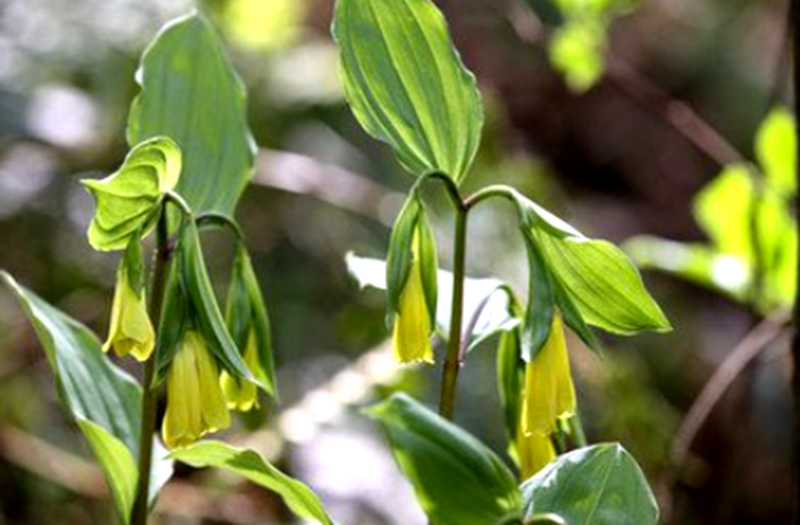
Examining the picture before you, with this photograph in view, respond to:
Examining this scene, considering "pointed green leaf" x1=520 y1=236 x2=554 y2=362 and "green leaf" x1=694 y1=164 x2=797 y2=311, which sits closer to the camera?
"pointed green leaf" x1=520 y1=236 x2=554 y2=362

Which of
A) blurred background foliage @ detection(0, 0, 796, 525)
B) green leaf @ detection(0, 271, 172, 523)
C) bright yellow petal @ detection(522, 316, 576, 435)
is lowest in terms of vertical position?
blurred background foliage @ detection(0, 0, 796, 525)

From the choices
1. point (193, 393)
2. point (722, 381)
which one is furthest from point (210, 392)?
point (722, 381)

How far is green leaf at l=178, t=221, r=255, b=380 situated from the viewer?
0.98 metres

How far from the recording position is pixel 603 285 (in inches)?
39.8

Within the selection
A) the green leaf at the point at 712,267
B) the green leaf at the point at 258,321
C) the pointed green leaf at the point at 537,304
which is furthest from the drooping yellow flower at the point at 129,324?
the green leaf at the point at 712,267

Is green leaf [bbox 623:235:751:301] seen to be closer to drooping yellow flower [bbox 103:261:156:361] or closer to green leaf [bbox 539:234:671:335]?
green leaf [bbox 539:234:671:335]

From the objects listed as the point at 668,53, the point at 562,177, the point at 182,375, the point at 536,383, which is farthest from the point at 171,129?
the point at 668,53

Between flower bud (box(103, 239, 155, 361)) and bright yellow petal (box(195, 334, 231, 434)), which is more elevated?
flower bud (box(103, 239, 155, 361))

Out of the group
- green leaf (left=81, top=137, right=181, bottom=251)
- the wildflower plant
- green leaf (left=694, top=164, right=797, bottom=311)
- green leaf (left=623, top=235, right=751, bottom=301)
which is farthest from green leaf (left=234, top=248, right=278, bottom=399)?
green leaf (left=694, top=164, right=797, bottom=311)

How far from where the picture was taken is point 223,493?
6.87 feet

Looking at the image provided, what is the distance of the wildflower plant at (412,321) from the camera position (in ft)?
3.07

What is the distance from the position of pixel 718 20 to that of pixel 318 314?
7.04 ft

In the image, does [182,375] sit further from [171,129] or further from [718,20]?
[718,20]

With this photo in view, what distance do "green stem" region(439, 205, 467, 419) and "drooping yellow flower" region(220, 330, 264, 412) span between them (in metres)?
0.16
